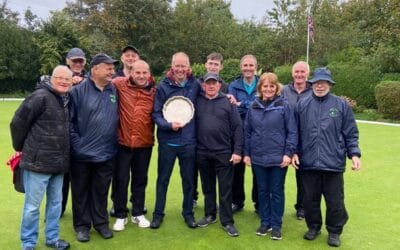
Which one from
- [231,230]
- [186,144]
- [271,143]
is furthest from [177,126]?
[231,230]

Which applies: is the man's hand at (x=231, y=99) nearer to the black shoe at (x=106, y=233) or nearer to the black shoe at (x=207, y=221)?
the black shoe at (x=207, y=221)

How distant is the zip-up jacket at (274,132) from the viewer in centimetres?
493

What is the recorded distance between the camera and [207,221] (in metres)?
5.45

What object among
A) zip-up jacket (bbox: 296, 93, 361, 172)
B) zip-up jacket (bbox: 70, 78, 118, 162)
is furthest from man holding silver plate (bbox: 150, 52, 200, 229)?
zip-up jacket (bbox: 296, 93, 361, 172)

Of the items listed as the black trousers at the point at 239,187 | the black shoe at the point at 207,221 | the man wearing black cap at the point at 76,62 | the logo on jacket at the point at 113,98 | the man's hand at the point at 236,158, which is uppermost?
the man wearing black cap at the point at 76,62

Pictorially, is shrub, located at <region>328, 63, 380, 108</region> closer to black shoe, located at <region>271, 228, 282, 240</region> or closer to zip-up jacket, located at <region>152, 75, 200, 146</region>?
black shoe, located at <region>271, 228, 282, 240</region>

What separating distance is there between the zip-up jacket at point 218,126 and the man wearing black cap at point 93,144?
1.00 meters

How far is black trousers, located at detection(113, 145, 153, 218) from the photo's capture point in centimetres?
512

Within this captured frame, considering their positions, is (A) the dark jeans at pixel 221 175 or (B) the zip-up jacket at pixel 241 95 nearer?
(A) the dark jeans at pixel 221 175

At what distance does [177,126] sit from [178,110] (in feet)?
0.66

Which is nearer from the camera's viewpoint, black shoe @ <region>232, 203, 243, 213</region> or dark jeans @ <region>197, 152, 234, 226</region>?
dark jeans @ <region>197, 152, 234, 226</region>

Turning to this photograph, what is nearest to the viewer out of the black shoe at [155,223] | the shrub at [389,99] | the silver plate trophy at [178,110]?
the silver plate trophy at [178,110]

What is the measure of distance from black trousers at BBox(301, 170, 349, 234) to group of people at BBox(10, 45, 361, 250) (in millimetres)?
11

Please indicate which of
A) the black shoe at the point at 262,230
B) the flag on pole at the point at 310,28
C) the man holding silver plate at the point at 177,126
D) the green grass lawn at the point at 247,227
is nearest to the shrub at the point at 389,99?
the green grass lawn at the point at 247,227
